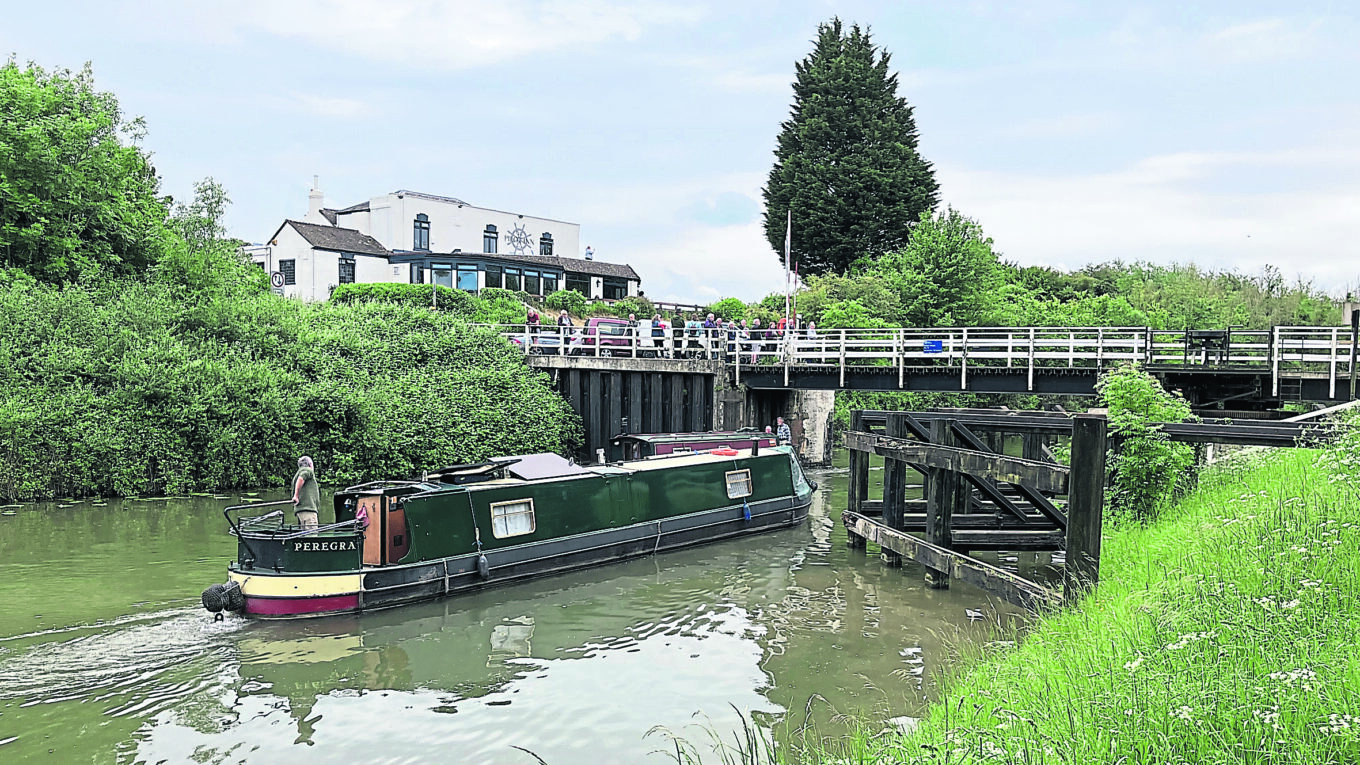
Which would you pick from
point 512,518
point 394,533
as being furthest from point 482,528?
point 394,533

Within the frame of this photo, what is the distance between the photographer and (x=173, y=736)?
8883mm

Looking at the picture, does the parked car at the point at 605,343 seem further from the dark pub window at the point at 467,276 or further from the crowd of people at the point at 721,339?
the dark pub window at the point at 467,276

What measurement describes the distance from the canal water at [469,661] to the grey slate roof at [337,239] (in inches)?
1445

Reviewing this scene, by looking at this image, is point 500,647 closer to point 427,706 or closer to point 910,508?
point 427,706

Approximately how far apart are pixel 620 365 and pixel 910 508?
1215 cm

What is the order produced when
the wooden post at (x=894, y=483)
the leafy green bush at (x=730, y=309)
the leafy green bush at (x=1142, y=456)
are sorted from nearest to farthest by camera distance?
the leafy green bush at (x=1142, y=456)
the wooden post at (x=894, y=483)
the leafy green bush at (x=730, y=309)

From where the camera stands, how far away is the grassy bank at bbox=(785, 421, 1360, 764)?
183 inches

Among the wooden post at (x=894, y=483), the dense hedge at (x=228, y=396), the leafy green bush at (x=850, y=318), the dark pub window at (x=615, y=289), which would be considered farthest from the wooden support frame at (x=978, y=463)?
the dark pub window at (x=615, y=289)

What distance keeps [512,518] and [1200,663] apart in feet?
36.2

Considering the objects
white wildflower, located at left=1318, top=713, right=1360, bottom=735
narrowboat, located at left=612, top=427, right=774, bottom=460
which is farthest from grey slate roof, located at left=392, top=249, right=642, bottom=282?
white wildflower, located at left=1318, top=713, right=1360, bottom=735

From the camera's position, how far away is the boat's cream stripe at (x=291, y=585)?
41.1ft

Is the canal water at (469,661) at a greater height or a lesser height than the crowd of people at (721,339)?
lesser

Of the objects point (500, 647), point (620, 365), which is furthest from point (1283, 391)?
point (500, 647)

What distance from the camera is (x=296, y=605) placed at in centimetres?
1265
